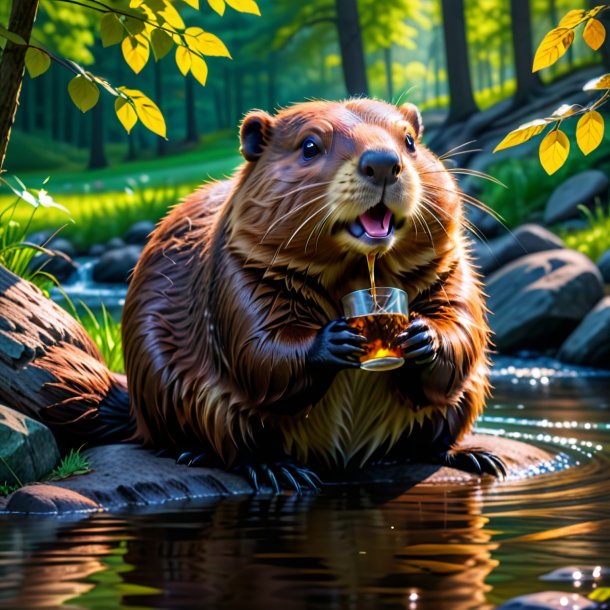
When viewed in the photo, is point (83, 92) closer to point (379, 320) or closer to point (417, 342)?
point (379, 320)

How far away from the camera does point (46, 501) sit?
4301mm

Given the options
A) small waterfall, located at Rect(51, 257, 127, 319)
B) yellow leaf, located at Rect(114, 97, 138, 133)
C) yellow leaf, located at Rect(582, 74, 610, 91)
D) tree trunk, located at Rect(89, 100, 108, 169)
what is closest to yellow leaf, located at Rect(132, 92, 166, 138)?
yellow leaf, located at Rect(114, 97, 138, 133)

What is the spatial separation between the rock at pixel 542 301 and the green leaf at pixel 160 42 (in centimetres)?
702

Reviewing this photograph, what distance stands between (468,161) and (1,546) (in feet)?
58.6

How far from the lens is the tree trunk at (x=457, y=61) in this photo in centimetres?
2095

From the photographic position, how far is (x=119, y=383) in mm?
5730

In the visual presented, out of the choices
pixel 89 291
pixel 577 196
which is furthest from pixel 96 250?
pixel 577 196

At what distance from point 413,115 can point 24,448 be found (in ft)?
6.91

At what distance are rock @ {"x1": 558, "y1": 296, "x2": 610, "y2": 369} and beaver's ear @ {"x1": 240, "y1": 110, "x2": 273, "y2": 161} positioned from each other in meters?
5.66

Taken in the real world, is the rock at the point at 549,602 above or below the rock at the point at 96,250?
below

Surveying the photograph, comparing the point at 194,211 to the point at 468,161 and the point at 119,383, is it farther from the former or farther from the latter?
the point at 468,161

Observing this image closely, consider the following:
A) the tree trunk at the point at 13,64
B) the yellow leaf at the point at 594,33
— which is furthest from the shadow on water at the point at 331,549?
the tree trunk at the point at 13,64

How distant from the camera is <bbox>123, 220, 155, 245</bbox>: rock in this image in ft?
66.5

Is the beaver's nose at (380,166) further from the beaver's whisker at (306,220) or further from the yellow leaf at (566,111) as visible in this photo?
the yellow leaf at (566,111)
